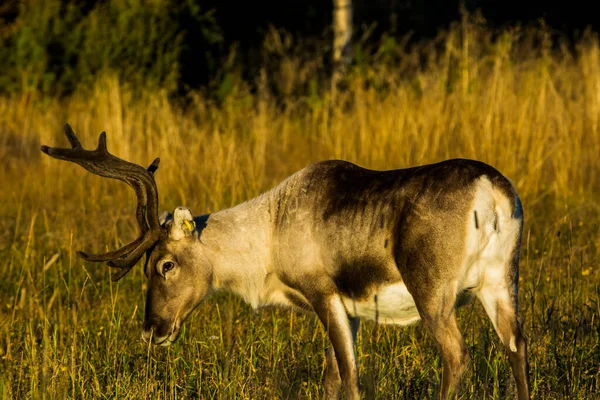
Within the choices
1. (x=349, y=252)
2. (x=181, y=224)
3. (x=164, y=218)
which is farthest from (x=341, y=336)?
(x=164, y=218)

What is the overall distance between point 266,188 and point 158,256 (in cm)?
465

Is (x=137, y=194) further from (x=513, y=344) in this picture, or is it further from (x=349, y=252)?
(x=513, y=344)

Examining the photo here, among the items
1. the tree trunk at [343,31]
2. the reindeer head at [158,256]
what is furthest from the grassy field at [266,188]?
the tree trunk at [343,31]

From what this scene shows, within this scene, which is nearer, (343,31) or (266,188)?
(266,188)

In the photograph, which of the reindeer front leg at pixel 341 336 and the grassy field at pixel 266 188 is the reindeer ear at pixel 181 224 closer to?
the grassy field at pixel 266 188

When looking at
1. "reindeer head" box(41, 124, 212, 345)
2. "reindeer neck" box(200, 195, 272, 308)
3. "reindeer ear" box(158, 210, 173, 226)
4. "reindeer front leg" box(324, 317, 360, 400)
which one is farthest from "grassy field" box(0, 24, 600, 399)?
"reindeer ear" box(158, 210, 173, 226)

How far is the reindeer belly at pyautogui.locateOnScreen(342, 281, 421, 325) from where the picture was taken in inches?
211

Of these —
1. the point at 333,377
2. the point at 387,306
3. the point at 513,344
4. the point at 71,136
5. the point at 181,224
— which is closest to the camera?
the point at 513,344

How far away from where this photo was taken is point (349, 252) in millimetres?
5520

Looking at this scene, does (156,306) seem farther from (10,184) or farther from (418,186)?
(10,184)

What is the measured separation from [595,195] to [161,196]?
14.4ft

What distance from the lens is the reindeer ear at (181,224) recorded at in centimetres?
597

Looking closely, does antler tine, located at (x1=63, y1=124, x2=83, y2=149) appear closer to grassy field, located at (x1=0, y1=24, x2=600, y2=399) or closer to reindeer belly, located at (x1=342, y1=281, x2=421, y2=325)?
grassy field, located at (x1=0, y1=24, x2=600, y2=399)

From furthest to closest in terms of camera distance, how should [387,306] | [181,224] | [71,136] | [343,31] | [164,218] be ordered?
1. [343,31]
2. [164,218]
3. [71,136]
4. [181,224]
5. [387,306]
